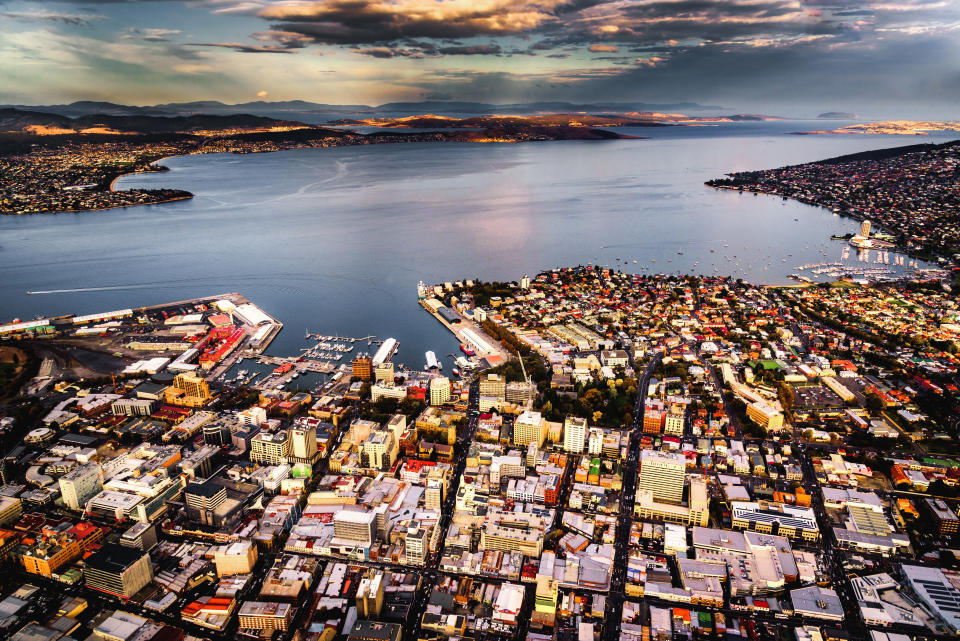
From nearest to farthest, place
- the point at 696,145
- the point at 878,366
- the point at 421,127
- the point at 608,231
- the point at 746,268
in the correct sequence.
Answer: the point at 878,366 → the point at 746,268 → the point at 608,231 → the point at 696,145 → the point at 421,127

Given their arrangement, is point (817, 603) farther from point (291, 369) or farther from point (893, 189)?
point (893, 189)

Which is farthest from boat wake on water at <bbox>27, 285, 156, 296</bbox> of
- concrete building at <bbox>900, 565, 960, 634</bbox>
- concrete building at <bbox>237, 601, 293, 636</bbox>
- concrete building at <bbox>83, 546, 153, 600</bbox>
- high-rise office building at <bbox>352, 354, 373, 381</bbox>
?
concrete building at <bbox>900, 565, 960, 634</bbox>

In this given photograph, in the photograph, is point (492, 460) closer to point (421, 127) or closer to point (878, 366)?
point (878, 366)

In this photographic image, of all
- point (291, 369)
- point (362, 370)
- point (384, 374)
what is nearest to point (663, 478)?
point (384, 374)

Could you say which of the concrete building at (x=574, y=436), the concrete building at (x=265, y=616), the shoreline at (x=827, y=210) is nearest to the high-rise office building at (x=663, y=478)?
the concrete building at (x=574, y=436)

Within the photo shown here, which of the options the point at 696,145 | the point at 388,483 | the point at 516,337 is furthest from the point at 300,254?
the point at 696,145

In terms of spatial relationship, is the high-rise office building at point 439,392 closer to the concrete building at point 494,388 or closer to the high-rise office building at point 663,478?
the concrete building at point 494,388
